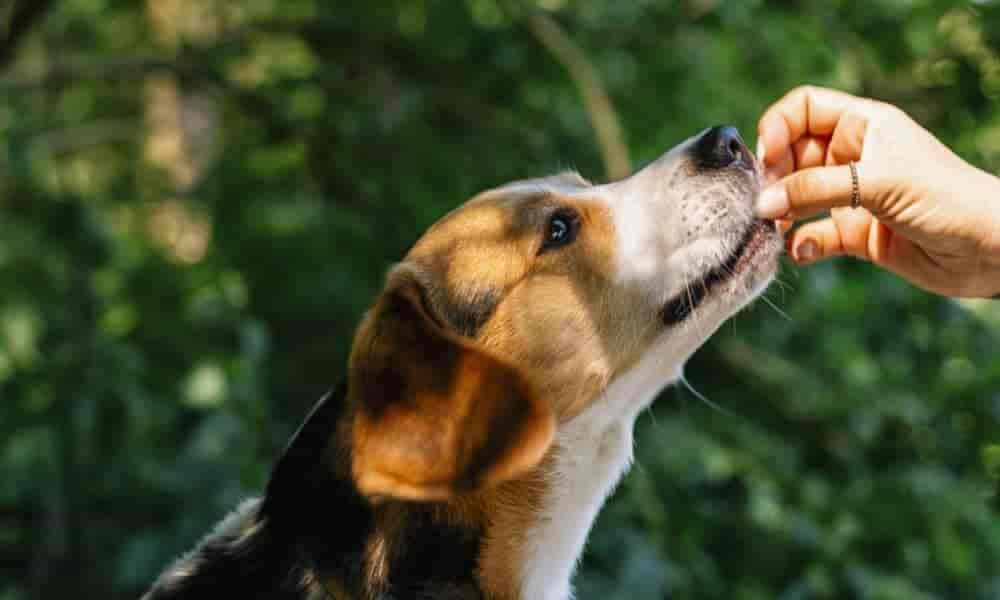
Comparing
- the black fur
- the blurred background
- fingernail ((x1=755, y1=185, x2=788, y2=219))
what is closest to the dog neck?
the black fur

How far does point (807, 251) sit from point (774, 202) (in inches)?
19.1

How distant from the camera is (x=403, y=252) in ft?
16.7

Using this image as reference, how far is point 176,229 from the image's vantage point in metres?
6.73

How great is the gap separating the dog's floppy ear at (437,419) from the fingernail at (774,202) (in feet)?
2.53

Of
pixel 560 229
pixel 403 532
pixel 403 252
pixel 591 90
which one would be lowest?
pixel 403 252

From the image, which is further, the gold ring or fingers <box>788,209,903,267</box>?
fingers <box>788,209,903,267</box>

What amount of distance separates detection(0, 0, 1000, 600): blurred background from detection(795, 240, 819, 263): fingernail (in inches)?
59.5

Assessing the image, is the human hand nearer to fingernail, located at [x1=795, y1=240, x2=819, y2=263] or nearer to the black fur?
fingernail, located at [x1=795, y1=240, x2=819, y2=263]

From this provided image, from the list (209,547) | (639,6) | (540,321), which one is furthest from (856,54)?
(209,547)

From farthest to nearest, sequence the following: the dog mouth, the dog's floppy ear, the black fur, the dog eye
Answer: the dog eye
the dog mouth
the black fur
the dog's floppy ear

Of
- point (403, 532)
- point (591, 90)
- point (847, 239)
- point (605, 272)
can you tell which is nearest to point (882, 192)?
point (847, 239)

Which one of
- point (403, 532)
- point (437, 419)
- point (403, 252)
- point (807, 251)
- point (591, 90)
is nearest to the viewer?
point (437, 419)

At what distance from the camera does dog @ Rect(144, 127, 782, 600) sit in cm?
254

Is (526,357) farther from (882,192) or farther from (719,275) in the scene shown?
(882,192)
